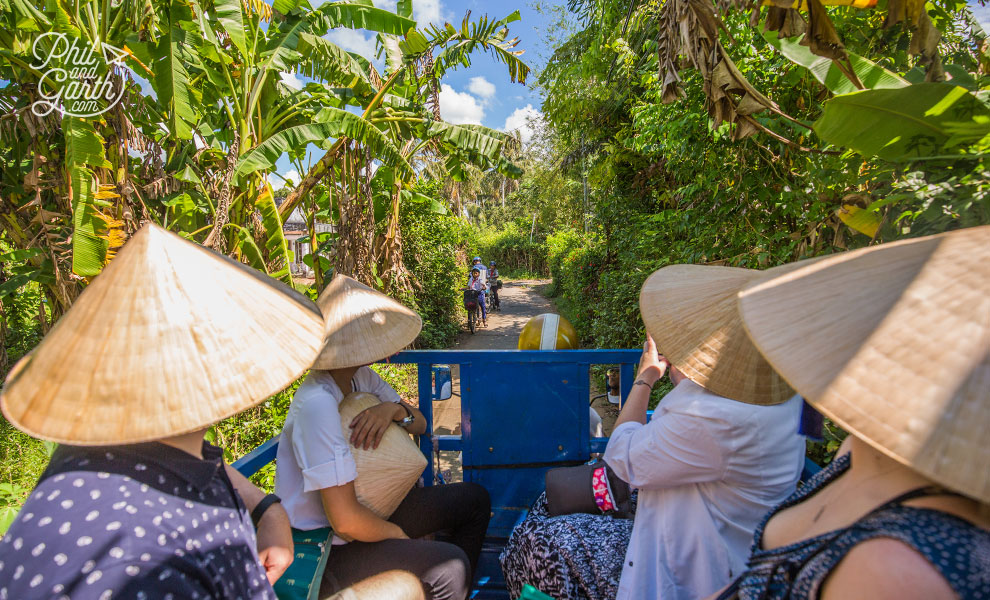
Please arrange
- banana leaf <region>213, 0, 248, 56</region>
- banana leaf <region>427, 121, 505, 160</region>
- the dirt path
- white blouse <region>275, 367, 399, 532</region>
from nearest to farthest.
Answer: white blouse <region>275, 367, 399, 532</region> < banana leaf <region>213, 0, 248, 56</region> < the dirt path < banana leaf <region>427, 121, 505, 160</region>

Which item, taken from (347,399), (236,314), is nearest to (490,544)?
(347,399)

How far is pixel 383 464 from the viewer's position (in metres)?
1.77

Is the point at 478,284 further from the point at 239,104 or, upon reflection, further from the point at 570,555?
the point at 570,555

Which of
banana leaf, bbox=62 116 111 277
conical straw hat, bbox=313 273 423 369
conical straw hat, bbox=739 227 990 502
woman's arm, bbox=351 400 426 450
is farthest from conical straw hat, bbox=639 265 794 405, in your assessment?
banana leaf, bbox=62 116 111 277

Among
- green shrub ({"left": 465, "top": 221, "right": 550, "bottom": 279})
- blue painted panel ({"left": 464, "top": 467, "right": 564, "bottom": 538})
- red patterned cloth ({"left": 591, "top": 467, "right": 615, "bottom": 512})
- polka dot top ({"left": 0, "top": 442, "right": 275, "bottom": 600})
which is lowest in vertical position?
green shrub ({"left": 465, "top": 221, "right": 550, "bottom": 279})

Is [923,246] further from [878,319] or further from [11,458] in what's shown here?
[11,458]

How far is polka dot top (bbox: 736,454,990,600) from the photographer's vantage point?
24.8 inches

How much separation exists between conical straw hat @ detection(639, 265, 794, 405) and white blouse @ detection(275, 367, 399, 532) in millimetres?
1176

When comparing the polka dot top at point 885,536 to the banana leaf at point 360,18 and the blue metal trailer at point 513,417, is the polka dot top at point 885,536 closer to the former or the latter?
the blue metal trailer at point 513,417

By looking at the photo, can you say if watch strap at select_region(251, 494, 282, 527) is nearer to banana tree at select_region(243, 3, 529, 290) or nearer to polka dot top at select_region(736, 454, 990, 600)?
polka dot top at select_region(736, 454, 990, 600)

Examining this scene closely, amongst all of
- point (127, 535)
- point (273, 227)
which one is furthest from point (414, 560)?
point (273, 227)

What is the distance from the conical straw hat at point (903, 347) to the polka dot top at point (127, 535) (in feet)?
3.99

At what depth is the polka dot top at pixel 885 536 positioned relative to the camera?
2.06 ft

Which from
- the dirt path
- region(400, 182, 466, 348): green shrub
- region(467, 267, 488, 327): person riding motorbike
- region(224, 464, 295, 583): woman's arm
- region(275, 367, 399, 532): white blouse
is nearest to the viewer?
region(224, 464, 295, 583): woman's arm
